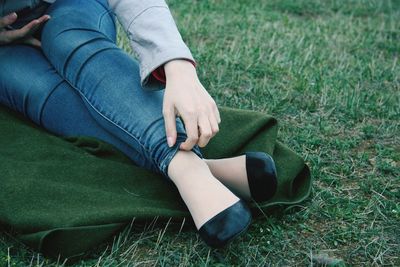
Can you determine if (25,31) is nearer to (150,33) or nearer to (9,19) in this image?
(9,19)

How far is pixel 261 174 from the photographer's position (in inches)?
72.5

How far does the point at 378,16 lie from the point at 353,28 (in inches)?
20.8

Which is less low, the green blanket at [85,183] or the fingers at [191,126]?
the fingers at [191,126]

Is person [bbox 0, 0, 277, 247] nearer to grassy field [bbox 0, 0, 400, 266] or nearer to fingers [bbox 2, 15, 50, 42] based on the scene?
fingers [bbox 2, 15, 50, 42]

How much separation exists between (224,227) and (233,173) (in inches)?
10.4

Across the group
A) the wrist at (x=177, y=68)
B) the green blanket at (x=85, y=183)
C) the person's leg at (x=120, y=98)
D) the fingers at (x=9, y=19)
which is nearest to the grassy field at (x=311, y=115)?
the green blanket at (x=85, y=183)

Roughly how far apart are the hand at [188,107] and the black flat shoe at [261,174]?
0.20 m

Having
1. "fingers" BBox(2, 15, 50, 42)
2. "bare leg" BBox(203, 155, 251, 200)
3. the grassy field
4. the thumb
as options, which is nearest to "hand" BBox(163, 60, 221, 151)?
the thumb

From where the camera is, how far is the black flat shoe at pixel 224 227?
1.65m

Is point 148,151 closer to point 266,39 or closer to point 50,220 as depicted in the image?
point 50,220

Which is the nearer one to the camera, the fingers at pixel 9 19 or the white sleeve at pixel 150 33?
the white sleeve at pixel 150 33

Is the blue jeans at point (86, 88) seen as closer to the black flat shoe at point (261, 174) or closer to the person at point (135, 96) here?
the person at point (135, 96)

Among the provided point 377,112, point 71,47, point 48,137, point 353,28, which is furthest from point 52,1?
point 353,28

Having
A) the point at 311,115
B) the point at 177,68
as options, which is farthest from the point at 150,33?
the point at 311,115
